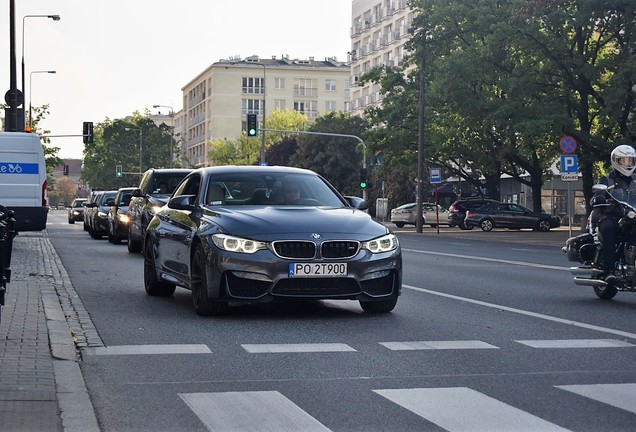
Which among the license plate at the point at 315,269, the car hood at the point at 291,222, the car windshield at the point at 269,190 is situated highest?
the car windshield at the point at 269,190

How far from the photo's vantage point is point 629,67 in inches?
1513

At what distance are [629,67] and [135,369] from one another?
3253 centimetres

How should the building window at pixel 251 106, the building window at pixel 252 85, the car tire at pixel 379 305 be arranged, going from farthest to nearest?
the building window at pixel 252 85 → the building window at pixel 251 106 → the car tire at pixel 379 305

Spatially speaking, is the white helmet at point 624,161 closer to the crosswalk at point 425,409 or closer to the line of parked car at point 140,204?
the crosswalk at point 425,409

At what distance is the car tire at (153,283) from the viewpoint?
14.4 m

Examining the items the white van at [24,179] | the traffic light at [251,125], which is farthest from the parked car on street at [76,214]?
the white van at [24,179]

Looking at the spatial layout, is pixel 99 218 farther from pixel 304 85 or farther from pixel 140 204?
pixel 304 85

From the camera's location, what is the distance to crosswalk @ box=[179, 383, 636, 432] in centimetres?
626

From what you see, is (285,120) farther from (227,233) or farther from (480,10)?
(227,233)

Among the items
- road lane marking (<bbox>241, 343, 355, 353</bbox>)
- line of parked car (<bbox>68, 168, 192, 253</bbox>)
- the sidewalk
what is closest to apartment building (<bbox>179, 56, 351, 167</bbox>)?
line of parked car (<bbox>68, 168, 192, 253</bbox>)

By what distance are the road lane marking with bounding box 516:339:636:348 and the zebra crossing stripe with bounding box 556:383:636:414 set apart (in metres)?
2.06

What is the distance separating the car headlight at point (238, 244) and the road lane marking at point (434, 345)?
6.60 feet

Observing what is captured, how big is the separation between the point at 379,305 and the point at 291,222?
136 centimetres

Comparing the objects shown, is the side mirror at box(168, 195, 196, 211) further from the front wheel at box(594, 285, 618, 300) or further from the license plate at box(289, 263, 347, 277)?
the front wheel at box(594, 285, 618, 300)
